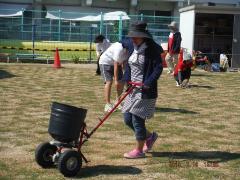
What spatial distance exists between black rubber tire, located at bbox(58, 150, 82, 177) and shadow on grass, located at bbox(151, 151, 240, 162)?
1391 millimetres

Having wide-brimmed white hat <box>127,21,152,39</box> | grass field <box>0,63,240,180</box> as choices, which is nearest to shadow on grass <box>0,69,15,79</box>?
grass field <box>0,63,240,180</box>

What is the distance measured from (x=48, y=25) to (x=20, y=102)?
1567cm

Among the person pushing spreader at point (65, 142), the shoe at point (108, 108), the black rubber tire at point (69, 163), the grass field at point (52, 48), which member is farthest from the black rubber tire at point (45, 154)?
the grass field at point (52, 48)

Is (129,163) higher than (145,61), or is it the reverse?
(145,61)

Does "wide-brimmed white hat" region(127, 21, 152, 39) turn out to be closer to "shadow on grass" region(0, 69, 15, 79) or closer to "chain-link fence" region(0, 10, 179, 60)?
"shadow on grass" region(0, 69, 15, 79)

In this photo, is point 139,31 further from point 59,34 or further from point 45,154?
point 59,34

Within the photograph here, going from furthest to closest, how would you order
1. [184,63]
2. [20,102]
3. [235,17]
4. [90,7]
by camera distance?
1. [90,7]
2. [235,17]
3. [184,63]
4. [20,102]

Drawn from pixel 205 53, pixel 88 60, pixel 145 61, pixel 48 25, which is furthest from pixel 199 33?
pixel 145 61

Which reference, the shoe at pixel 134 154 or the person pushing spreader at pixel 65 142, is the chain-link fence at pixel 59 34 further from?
the person pushing spreader at pixel 65 142

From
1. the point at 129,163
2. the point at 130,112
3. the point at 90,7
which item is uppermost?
the point at 90,7

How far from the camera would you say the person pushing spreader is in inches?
220

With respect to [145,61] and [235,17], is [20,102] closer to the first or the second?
[145,61]

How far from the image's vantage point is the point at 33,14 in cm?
3112

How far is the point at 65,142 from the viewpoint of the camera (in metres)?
5.79
